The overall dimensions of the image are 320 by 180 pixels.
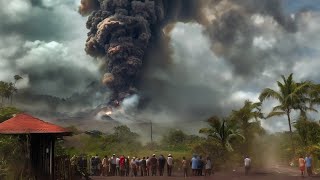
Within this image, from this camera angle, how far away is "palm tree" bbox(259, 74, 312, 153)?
3759cm

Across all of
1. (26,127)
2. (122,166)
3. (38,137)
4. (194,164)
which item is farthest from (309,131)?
(26,127)

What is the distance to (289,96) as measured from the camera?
3750cm

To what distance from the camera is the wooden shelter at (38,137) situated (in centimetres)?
1978

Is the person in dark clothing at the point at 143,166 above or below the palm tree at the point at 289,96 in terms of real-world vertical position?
below

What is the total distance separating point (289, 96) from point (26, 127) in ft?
79.0

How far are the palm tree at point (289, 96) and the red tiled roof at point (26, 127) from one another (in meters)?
22.3

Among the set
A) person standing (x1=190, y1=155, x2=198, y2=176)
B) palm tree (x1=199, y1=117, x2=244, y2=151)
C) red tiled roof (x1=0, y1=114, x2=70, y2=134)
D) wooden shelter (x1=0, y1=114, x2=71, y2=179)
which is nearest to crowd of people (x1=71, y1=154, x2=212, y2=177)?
person standing (x1=190, y1=155, x2=198, y2=176)

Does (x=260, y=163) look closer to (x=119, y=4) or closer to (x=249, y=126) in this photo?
(x=249, y=126)

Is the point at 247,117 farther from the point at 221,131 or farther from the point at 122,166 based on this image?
the point at 122,166

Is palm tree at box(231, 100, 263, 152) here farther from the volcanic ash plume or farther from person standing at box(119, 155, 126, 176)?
the volcanic ash plume

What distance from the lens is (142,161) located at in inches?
1200

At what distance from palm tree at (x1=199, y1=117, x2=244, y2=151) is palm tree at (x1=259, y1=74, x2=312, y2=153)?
147 inches

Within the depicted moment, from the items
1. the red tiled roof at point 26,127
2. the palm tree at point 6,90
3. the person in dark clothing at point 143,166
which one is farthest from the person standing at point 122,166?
the palm tree at point 6,90

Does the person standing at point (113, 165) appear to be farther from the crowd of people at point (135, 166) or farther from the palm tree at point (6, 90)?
the palm tree at point (6, 90)
